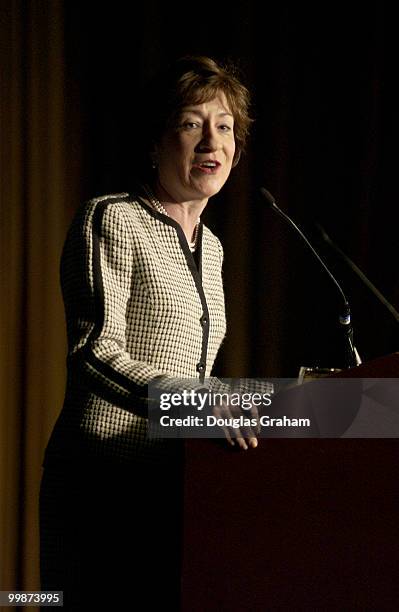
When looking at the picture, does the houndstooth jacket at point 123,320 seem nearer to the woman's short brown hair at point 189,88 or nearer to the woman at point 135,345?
the woman at point 135,345

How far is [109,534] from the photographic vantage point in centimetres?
131

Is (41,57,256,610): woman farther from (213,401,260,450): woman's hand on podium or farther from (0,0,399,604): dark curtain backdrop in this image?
(0,0,399,604): dark curtain backdrop

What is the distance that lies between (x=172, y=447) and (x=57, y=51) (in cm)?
176

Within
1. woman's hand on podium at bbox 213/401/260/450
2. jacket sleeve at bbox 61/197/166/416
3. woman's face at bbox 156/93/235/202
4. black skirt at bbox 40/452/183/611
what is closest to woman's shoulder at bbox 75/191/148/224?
jacket sleeve at bbox 61/197/166/416

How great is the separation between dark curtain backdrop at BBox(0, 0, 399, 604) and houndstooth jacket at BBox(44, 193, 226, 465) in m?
1.19

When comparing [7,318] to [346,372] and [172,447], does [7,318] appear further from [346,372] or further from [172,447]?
[346,372]

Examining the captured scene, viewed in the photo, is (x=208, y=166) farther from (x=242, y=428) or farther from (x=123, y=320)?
(x=242, y=428)

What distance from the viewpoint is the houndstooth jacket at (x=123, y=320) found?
1.21 metres

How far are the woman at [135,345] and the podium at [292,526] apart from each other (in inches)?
4.2

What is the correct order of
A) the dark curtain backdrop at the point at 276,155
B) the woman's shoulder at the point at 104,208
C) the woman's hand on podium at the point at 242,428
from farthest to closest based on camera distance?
the dark curtain backdrop at the point at 276,155
the woman's shoulder at the point at 104,208
the woman's hand on podium at the point at 242,428

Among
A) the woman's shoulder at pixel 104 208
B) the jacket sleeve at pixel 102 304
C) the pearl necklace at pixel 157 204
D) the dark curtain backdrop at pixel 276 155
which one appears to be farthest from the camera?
the dark curtain backdrop at pixel 276 155

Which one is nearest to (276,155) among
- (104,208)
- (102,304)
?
(104,208)

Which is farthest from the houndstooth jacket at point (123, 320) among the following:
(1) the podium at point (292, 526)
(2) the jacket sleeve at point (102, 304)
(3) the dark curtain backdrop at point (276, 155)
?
(3) the dark curtain backdrop at point (276, 155)

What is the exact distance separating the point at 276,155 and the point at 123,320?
5.16 ft
